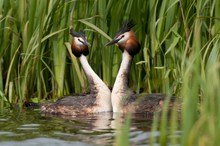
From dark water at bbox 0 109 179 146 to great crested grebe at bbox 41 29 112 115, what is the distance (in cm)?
22

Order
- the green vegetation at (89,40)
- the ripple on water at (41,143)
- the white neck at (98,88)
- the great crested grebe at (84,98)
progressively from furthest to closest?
the white neck at (98,88)
the great crested grebe at (84,98)
the green vegetation at (89,40)
the ripple on water at (41,143)

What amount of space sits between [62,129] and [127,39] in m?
2.12

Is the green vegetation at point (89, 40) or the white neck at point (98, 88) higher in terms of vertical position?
the green vegetation at point (89, 40)

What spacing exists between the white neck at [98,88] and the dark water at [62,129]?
0.26 m

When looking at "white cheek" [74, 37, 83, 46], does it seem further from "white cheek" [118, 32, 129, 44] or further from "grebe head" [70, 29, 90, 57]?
"white cheek" [118, 32, 129, 44]

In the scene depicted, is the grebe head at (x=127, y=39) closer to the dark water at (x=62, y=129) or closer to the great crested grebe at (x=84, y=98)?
the great crested grebe at (x=84, y=98)

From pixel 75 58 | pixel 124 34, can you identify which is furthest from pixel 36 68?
pixel 124 34

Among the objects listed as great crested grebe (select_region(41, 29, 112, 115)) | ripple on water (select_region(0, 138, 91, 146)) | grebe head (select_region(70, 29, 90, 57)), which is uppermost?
grebe head (select_region(70, 29, 90, 57))

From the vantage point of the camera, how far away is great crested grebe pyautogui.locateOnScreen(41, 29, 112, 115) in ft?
30.5

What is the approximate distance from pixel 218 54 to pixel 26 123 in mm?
2147

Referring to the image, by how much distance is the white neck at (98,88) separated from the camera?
371 inches

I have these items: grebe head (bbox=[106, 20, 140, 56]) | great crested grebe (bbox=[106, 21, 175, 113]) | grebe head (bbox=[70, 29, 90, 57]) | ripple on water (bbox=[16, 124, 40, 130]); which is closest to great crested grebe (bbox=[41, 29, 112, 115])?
grebe head (bbox=[70, 29, 90, 57])

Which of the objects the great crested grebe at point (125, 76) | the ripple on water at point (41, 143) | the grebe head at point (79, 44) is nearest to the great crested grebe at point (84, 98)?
the grebe head at point (79, 44)

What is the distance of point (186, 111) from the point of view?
429 centimetres
